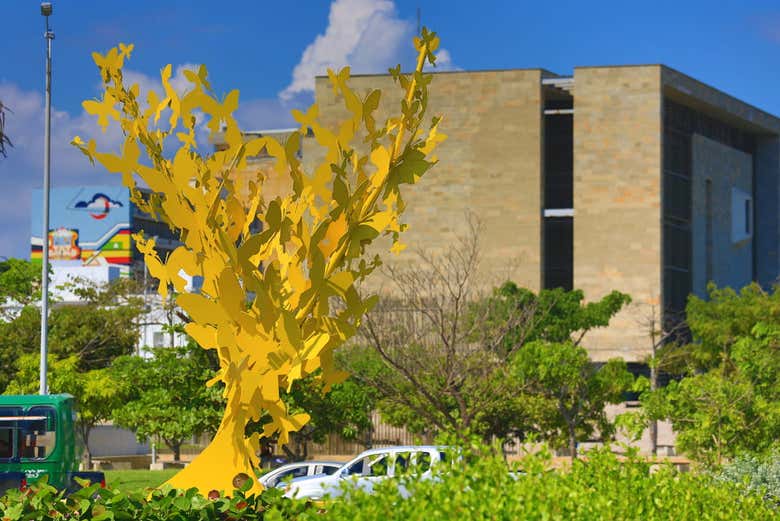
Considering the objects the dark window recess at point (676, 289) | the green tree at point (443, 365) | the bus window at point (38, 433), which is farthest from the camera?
the dark window recess at point (676, 289)

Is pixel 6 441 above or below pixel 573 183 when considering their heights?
below

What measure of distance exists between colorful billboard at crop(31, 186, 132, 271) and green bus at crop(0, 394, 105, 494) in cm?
7334

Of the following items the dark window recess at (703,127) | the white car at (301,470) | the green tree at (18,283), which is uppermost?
the dark window recess at (703,127)

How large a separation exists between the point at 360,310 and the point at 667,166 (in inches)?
2317

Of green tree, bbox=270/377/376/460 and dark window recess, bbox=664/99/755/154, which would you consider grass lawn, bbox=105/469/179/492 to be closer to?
green tree, bbox=270/377/376/460

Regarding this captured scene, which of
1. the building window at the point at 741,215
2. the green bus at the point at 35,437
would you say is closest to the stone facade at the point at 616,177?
the building window at the point at 741,215

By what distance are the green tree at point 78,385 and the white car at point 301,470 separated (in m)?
11.1

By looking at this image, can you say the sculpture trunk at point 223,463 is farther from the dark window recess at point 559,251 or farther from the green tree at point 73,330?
the dark window recess at point 559,251

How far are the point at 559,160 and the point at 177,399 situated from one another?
41251 millimetres

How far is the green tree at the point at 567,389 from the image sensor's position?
3222 cm

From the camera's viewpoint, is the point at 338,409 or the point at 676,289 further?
the point at 676,289

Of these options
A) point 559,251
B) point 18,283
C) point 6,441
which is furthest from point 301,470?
point 559,251

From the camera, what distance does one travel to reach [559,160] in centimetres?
6969

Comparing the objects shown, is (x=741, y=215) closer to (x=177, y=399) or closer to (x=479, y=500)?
(x=177, y=399)
